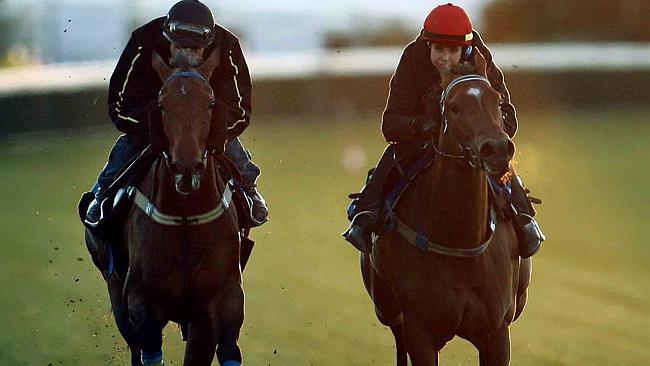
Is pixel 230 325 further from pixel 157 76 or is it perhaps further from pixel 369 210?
pixel 157 76

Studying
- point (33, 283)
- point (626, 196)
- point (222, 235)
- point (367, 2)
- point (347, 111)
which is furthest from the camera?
point (367, 2)

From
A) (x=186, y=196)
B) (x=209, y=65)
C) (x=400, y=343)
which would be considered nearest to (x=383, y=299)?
(x=400, y=343)

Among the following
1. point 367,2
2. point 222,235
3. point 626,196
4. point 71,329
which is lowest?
point 367,2

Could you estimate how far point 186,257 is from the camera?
566 centimetres

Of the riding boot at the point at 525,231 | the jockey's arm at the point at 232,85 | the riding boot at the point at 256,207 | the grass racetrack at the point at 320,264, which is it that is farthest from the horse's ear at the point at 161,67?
the grass racetrack at the point at 320,264

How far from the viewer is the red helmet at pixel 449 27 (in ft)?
17.9

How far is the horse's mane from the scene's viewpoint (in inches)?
211

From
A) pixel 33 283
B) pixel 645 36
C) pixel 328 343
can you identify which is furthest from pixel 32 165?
pixel 645 36

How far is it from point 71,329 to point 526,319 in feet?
11.4

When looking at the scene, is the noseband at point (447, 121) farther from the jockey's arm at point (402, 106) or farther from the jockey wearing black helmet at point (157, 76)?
the jockey wearing black helmet at point (157, 76)

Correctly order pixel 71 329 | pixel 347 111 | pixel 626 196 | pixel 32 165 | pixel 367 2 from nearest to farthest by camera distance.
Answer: pixel 71 329, pixel 626 196, pixel 32 165, pixel 347 111, pixel 367 2

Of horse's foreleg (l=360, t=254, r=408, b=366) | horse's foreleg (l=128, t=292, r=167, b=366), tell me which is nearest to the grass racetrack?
horse's foreleg (l=360, t=254, r=408, b=366)

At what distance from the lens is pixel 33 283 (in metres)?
10.8

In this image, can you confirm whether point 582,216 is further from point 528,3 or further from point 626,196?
point 528,3
